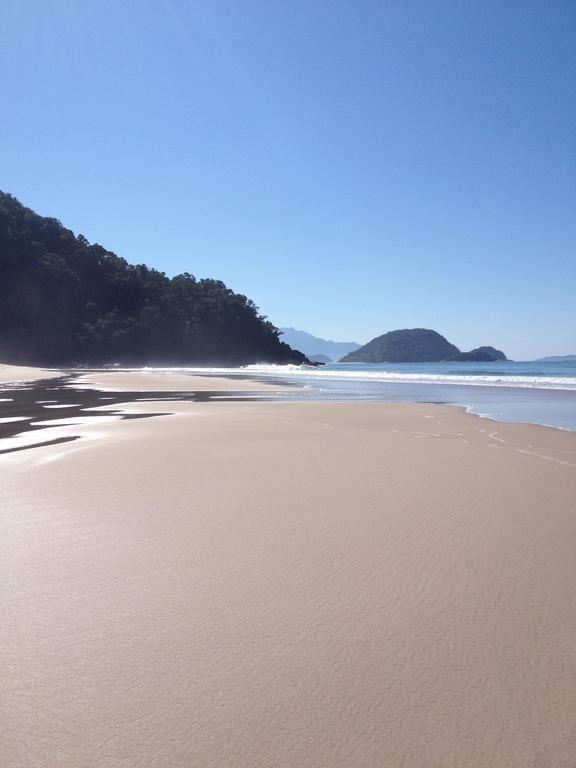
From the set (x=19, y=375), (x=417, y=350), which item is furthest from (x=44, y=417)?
(x=417, y=350)

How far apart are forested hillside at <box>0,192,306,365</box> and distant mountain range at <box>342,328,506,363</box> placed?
7379 cm

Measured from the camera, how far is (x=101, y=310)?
98188mm

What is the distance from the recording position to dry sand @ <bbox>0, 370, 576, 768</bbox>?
5.74 feet

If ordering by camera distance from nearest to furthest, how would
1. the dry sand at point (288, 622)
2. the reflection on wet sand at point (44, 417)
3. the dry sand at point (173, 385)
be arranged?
the dry sand at point (288, 622) < the reflection on wet sand at point (44, 417) < the dry sand at point (173, 385)

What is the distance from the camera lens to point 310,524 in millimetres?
3990

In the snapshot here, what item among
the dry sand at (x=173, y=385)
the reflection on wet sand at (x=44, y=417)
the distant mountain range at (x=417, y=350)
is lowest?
the dry sand at (x=173, y=385)

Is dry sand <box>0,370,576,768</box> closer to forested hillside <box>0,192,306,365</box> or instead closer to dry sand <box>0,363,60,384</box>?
dry sand <box>0,363,60,384</box>

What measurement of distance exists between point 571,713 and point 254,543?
2.06 m

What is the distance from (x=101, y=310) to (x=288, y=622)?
102 meters

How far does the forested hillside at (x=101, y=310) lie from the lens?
283ft

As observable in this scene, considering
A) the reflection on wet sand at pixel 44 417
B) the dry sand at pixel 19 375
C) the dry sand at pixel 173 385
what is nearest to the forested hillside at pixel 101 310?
the dry sand at pixel 19 375

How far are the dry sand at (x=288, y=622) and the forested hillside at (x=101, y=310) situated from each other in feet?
277

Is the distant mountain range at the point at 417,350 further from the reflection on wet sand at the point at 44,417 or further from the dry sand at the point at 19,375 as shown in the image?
the reflection on wet sand at the point at 44,417

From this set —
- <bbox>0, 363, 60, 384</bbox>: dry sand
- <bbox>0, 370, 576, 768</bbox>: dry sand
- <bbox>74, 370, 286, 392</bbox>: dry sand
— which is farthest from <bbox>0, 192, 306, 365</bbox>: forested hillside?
<bbox>0, 370, 576, 768</bbox>: dry sand
